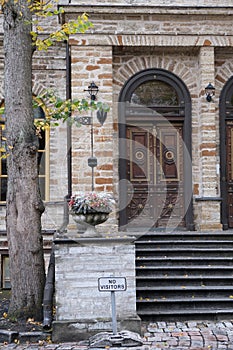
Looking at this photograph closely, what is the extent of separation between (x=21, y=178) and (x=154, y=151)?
4.19m

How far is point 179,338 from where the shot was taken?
6480 mm

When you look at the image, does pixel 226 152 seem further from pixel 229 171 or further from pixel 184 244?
pixel 184 244

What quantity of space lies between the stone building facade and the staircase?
1.05 metres

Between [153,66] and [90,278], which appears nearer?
[90,278]

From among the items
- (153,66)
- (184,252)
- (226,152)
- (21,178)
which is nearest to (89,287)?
(21,178)

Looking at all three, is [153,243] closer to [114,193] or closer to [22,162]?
[114,193]

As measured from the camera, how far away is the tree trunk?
23.9ft

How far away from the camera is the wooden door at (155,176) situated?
10.8 m

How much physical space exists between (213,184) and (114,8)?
398 centimetres

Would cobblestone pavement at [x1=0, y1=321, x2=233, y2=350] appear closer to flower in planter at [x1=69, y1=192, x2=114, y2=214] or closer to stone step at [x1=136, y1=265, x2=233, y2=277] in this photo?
stone step at [x1=136, y1=265, x2=233, y2=277]

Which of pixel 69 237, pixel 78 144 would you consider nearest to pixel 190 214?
pixel 78 144

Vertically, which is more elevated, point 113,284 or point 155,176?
point 155,176

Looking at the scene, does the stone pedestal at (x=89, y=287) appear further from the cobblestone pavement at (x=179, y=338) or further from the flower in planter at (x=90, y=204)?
the flower in planter at (x=90, y=204)

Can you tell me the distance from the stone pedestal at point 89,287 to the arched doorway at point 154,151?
3.87m
